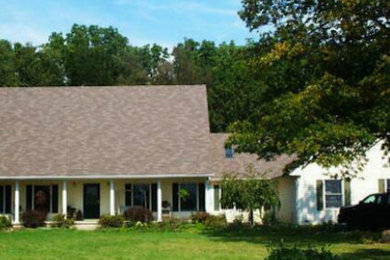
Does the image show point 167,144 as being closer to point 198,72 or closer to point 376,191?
point 376,191

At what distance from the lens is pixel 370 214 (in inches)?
1149

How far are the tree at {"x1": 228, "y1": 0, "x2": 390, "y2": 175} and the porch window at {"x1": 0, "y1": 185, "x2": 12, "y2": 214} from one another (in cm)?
1688

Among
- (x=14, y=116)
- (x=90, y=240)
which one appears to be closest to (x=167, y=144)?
(x=14, y=116)

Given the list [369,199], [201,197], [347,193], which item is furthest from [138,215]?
[369,199]

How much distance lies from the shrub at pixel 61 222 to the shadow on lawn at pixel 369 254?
17.6 meters

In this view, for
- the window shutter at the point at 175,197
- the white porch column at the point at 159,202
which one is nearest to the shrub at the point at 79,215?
the white porch column at the point at 159,202

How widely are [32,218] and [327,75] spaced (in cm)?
1891

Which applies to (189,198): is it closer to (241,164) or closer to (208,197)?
(208,197)

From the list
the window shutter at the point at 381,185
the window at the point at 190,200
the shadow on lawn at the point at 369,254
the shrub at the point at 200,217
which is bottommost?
the shadow on lawn at the point at 369,254

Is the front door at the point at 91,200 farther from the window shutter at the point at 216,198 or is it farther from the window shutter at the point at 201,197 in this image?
the window shutter at the point at 216,198

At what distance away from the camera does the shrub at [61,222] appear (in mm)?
34906

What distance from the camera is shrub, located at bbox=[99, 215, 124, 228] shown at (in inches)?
1362

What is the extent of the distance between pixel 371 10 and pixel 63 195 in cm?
2014

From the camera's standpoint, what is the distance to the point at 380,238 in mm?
A: 24344
